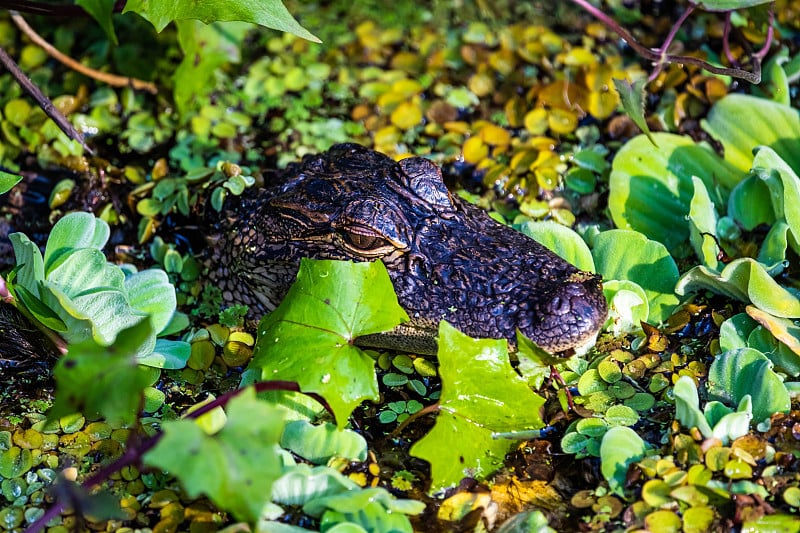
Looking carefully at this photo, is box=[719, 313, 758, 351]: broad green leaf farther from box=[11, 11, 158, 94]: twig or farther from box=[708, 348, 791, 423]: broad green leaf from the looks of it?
box=[11, 11, 158, 94]: twig

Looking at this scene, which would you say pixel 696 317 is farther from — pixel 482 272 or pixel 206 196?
pixel 206 196

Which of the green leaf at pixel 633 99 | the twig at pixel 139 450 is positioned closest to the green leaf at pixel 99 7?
the twig at pixel 139 450

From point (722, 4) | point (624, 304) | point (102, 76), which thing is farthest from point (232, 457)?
point (102, 76)

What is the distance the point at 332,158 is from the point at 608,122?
6.14ft

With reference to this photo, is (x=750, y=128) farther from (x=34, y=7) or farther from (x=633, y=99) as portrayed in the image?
(x=34, y=7)

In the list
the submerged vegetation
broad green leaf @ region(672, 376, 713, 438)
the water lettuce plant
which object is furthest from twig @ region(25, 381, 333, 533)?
broad green leaf @ region(672, 376, 713, 438)

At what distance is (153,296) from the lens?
12.5 ft

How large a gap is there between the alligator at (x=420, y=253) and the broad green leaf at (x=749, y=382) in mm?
536

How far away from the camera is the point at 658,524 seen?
2982 mm

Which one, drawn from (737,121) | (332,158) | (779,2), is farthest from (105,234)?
(779,2)

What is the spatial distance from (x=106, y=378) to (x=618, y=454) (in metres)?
1.80

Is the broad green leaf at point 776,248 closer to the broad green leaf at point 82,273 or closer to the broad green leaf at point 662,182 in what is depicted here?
the broad green leaf at point 662,182

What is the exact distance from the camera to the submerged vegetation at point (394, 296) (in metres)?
3.03

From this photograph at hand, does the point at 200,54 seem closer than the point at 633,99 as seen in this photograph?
No
